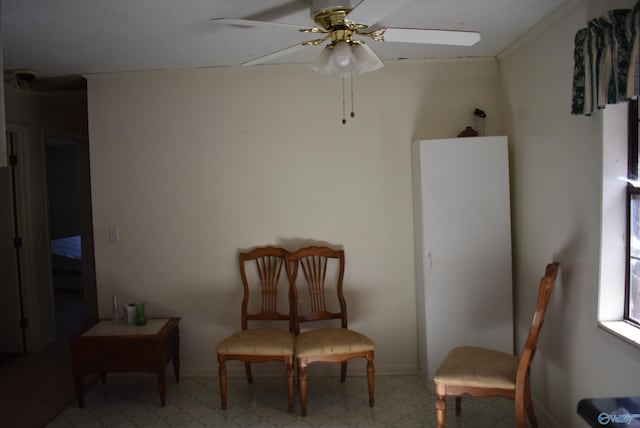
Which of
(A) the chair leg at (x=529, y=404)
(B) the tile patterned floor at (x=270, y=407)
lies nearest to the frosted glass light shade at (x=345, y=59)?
(A) the chair leg at (x=529, y=404)

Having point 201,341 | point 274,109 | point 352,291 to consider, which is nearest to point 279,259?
point 352,291

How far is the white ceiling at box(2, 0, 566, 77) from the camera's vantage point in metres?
2.26

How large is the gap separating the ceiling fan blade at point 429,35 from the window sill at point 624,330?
138cm

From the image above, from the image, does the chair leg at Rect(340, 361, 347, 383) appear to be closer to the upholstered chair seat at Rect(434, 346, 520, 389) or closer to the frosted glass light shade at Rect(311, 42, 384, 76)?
the upholstered chair seat at Rect(434, 346, 520, 389)

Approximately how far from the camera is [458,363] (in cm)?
250

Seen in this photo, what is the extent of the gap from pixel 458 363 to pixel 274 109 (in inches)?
82.7

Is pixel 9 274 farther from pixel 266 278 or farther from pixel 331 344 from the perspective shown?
pixel 331 344

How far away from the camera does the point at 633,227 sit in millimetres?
2029

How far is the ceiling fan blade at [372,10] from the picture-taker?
1.62 meters

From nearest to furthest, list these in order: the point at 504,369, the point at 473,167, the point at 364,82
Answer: the point at 504,369, the point at 473,167, the point at 364,82

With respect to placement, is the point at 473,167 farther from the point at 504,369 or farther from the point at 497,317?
the point at 504,369

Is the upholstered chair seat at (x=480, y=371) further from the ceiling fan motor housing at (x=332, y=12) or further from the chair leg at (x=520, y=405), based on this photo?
the ceiling fan motor housing at (x=332, y=12)

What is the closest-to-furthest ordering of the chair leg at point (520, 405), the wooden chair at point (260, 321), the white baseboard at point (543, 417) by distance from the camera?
the chair leg at point (520, 405) < the white baseboard at point (543, 417) < the wooden chair at point (260, 321)

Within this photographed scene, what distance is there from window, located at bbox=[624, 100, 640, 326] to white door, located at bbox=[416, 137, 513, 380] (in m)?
0.94
